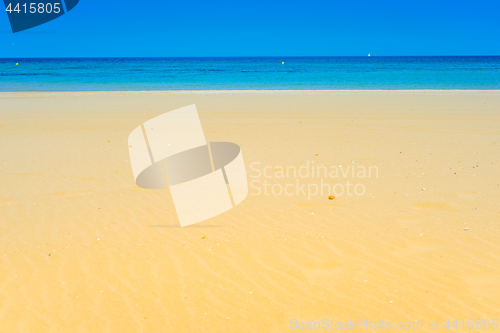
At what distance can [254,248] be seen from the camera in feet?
10.3

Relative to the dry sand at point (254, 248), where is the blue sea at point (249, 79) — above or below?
below

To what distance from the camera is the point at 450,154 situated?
6090 mm

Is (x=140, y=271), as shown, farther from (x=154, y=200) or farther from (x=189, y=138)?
(x=189, y=138)

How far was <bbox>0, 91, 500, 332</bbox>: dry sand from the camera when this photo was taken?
2.36 metres

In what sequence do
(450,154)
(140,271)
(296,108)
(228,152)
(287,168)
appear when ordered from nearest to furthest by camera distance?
(140,271) → (287,168) → (450,154) → (228,152) → (296,108)

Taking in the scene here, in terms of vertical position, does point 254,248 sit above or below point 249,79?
above

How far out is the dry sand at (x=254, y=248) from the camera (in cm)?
236

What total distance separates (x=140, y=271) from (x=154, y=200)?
156 centimetres

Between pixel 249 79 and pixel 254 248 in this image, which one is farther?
pixel 249 79

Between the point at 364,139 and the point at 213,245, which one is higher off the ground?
the point at 213,245

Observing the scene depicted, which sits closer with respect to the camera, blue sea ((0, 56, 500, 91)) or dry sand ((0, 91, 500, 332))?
dry sand ((0, 91, 500, 332))

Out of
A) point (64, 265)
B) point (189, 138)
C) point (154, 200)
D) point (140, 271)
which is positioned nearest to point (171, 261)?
point (140, 271)

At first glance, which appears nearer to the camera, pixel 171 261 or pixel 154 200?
pixel 171 261

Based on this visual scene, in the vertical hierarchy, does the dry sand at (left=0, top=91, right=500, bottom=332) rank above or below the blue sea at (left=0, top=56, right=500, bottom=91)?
above
